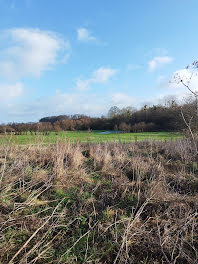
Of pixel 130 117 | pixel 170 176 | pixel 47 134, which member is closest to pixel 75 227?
pixel 170 176

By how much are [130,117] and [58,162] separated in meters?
41.6

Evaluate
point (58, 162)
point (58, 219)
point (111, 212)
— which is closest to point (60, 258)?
point (58, 219)

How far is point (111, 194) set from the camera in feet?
11.0

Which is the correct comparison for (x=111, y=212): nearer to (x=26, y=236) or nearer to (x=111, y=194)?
(x=111, y=194)

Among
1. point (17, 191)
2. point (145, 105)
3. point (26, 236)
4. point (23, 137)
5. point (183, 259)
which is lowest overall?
point (183, 259)

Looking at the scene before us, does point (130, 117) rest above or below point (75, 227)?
above

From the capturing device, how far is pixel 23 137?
6.70 metres

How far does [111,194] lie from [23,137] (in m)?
4.67

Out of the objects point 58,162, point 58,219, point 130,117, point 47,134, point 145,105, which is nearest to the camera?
point 58,219

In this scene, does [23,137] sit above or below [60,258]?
above

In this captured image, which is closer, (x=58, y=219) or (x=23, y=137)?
(x=58, y=219)

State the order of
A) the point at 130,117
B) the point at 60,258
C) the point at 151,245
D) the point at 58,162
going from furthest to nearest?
the point at 130,117 < the point at 58,162 < the point at 151,245 < the point at 60,258

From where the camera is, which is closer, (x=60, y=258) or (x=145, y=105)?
(x=60, y=258)

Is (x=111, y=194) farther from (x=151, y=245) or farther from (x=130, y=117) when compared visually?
(x=130, y=117)
